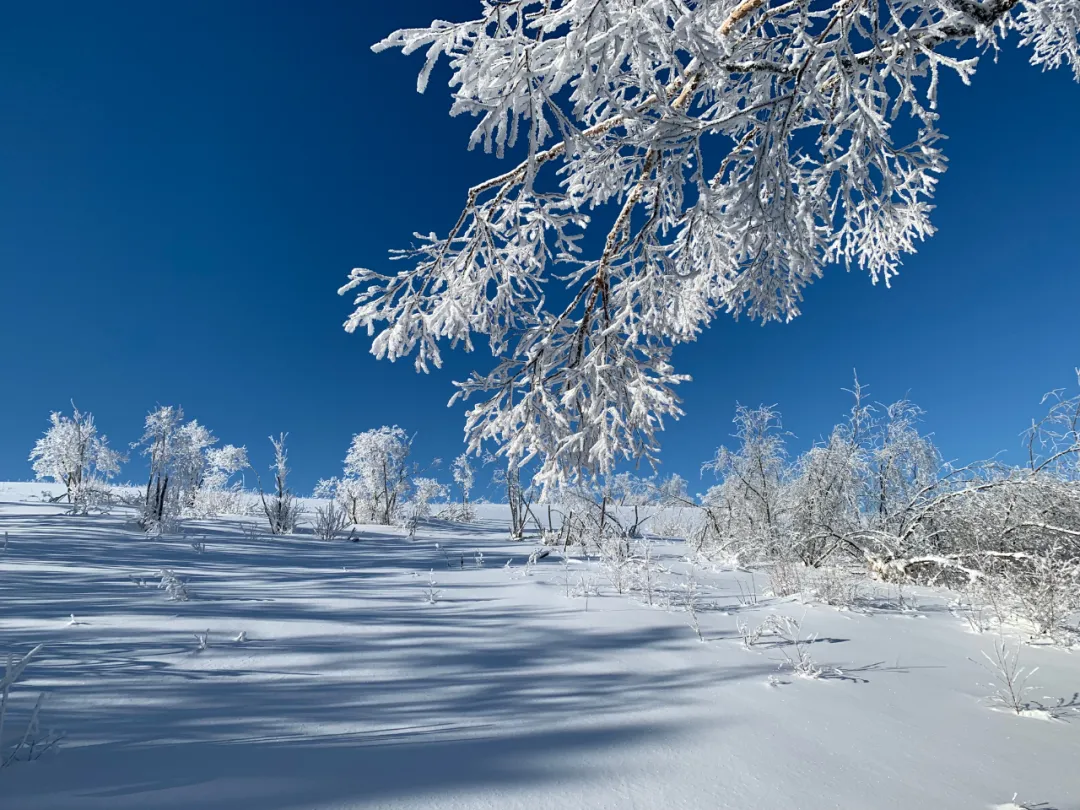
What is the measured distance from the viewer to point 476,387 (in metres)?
4.26

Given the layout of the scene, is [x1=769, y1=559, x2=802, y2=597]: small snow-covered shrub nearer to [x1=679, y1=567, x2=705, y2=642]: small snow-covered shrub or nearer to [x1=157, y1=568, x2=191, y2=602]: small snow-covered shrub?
[x1=679, y1=567, x2=705, y2=642]: small snow-covered shrub

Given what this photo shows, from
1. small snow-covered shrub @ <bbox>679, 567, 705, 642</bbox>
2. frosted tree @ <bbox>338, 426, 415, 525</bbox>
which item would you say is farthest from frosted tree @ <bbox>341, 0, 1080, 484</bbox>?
frosted tree @ <bbox>338, 426, 415, 525</bbox>

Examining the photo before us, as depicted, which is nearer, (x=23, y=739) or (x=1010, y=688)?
(x=23, y=739)

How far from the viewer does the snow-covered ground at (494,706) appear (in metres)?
1.30

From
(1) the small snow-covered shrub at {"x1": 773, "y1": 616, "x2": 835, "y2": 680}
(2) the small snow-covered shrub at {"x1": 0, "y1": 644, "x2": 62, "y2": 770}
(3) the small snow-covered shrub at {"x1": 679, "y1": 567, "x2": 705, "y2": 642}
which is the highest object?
(2) the small snow-covered shrub at {"x1": 0, "y1": 644, "x2": 62, "y2": 770}

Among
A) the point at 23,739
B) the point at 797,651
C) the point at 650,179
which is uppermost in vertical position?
the point at 650,179

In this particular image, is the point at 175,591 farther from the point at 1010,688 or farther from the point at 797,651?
the point at 1010,688

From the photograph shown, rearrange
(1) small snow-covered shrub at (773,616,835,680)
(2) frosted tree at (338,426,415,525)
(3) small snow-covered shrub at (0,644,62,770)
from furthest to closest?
(2) frosted tree at (338,426,415,525)
(1) small snow-covered shrub at (773,616,835,680)
(3) small snow-covered shrub at (0,644,62,770)

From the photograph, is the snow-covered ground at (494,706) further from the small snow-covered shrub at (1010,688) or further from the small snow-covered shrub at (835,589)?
the small snow-covered shrub at (835,589)

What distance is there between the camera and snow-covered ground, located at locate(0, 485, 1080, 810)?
130cm

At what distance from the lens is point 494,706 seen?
1.83m

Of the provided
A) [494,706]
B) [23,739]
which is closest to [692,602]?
[494,706]

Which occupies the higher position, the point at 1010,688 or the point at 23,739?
the point at 23,739

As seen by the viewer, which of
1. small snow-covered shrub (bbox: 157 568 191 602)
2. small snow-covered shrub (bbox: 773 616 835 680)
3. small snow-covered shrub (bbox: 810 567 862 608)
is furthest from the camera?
small snow-covered shrub (bbox: 810 567 862 608)
